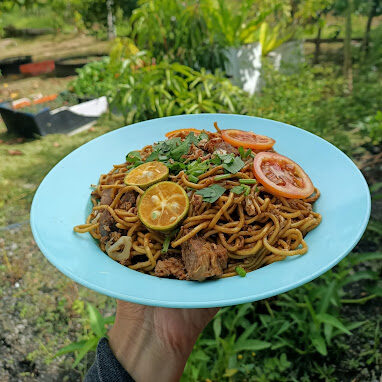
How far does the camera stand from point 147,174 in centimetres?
220

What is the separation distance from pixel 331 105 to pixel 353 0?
279cm

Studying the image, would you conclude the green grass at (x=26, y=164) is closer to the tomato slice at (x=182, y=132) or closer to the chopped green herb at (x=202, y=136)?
the tomato slice at (x=182, y=132)

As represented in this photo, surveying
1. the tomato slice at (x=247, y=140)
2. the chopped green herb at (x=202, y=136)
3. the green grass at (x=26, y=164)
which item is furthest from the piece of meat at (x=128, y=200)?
the green grass at (x=26, y=164)

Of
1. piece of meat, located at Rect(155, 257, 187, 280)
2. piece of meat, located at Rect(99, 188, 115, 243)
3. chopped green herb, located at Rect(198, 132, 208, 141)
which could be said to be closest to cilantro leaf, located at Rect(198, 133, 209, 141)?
chopped green herb, located at Rect(198, 132, 208, 141)

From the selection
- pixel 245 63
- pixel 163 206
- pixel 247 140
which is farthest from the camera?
pixel 245 63

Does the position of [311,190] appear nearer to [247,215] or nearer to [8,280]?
[247,215]

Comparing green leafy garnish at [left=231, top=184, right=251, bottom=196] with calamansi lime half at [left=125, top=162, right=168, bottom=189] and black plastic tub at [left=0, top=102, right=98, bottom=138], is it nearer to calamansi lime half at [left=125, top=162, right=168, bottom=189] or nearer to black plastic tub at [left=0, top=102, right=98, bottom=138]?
calamansi lime half at [left=125, top=162, right=168, bottom=189]

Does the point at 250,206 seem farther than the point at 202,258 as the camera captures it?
Yes

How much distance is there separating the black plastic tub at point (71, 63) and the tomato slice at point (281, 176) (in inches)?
367

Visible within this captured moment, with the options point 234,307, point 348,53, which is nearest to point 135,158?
point 234,307

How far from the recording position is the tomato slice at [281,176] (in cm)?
206

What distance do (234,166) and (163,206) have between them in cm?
49

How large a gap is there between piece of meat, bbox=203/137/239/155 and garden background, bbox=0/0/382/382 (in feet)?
4.82

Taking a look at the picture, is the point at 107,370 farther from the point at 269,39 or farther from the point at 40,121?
the point at 269,39
